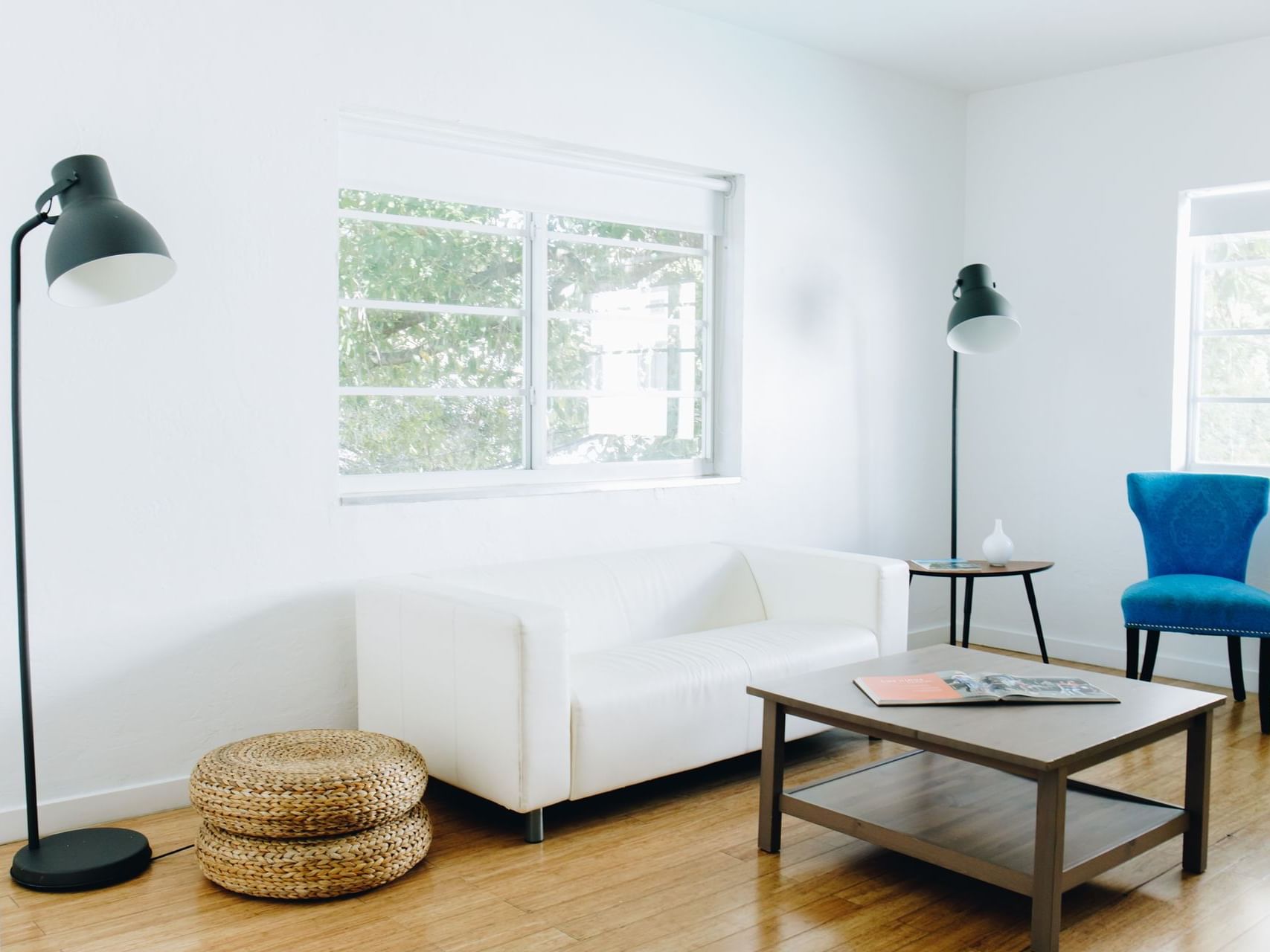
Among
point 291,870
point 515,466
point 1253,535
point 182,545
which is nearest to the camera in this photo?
point 291,870

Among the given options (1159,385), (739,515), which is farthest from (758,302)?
(1159,385)

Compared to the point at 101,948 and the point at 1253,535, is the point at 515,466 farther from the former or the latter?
the point at 1253,535

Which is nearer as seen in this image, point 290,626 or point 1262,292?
point 290,626

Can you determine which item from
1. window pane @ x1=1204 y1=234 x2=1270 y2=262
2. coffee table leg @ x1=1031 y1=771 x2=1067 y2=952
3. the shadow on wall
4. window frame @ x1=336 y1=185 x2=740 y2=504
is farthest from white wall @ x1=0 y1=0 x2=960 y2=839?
window pane @ x1=1204 y1=234 x2=1270 y2=262

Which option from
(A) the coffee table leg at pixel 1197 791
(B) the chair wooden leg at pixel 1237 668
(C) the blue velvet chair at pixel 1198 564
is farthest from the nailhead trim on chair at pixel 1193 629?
(A) the coffee table leg at pixel 1197 791

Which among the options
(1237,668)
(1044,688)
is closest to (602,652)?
(1044,688)

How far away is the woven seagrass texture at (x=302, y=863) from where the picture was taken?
8.67 feet

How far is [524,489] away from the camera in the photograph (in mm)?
4102

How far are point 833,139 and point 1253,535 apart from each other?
7.98 ft

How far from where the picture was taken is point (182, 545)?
3236 millimetres

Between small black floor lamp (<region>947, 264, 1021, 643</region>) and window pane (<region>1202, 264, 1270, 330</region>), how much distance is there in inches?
41.2

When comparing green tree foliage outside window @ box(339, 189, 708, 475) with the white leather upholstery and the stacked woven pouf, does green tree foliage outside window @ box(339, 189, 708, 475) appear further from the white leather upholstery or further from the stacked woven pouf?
the stacked woven pouf

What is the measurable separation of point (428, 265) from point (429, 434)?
0.57m

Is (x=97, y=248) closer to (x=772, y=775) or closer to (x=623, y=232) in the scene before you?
(x=772, y=775)
